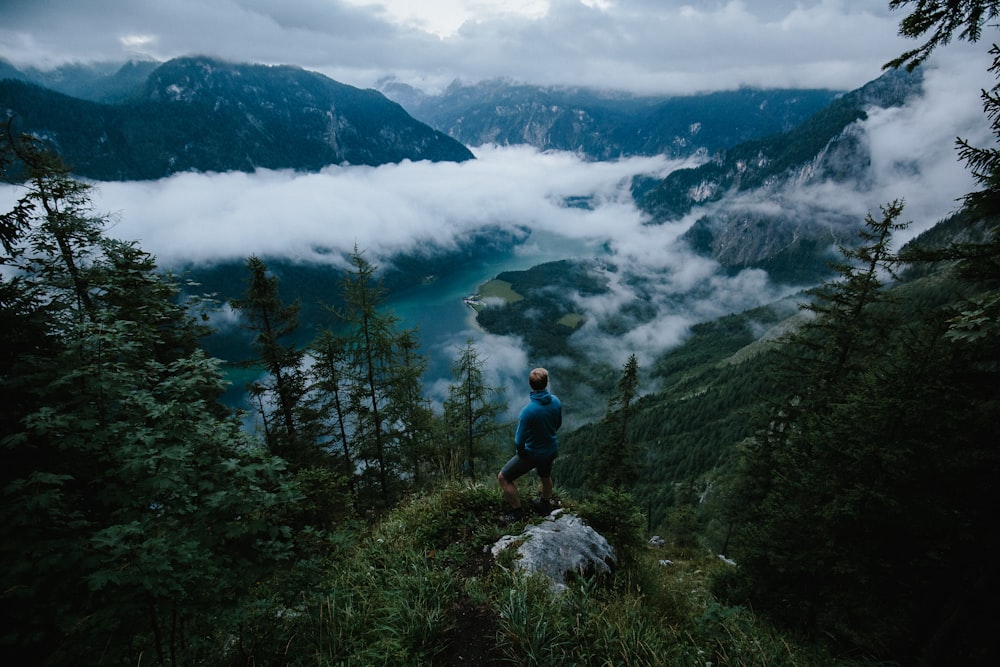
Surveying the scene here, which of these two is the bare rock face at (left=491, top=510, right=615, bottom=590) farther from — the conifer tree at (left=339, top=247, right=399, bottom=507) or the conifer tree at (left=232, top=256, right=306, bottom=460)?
the conifer tree at (left=232, top=256, right=306, bottom=460)

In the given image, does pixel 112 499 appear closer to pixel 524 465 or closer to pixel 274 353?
pixel 524 465

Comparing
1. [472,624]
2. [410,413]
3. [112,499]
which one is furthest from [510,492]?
[410,413]

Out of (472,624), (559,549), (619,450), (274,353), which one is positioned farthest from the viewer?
(619,450)

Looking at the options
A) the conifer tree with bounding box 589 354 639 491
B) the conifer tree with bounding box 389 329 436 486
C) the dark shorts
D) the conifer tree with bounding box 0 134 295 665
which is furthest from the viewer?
the conifer tree with bounding box 589 354 639 491

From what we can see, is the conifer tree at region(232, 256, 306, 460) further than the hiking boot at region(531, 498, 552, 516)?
Yes

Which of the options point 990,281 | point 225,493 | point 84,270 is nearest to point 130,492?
point 225,493

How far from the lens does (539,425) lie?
681cm

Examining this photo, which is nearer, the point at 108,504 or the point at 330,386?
the point at 108,504

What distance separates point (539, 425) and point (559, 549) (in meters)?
1.94

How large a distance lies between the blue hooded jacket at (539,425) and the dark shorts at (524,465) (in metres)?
0.11

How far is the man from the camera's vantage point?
671 cm

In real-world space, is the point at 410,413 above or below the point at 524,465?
below

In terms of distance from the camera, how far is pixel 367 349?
17188mm

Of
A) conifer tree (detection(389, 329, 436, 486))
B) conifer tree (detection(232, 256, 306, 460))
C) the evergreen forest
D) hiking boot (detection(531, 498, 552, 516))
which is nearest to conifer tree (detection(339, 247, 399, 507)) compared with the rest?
conifer tree (detection(389, 329, 436, 486))
